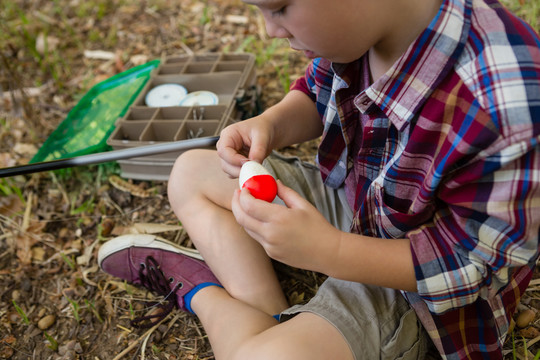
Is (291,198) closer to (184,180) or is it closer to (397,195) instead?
(397,195)

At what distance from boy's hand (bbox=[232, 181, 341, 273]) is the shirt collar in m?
0.23

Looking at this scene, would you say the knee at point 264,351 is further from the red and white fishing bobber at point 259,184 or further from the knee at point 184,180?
the knee at point 184,180

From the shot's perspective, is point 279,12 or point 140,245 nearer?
point 279,12

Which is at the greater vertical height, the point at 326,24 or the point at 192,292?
the point at 326,24

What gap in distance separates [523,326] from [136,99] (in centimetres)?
144

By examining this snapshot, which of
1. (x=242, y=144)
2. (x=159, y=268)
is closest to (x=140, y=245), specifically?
(x=159, y=268)

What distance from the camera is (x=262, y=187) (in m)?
0.87

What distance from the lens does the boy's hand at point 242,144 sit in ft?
3.36

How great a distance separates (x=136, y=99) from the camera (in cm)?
179

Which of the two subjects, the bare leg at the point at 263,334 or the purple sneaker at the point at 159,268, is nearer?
the bare leg at the point at 263,334

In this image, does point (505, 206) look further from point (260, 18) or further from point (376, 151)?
point (260, 18)

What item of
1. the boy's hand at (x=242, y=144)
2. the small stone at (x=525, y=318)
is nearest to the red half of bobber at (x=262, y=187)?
the boy's hand at (x=242, y=144)

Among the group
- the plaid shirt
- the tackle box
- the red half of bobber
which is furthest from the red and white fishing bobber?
the tackle box

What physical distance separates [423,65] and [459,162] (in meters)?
0.17
